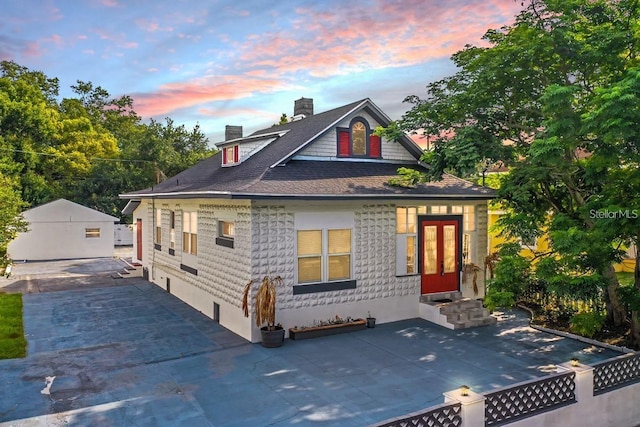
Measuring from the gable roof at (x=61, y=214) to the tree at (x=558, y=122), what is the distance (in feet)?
73.0

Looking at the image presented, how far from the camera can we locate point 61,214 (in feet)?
90.2

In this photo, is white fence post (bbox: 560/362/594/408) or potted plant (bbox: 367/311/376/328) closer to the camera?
white fence post (bbox: 560/362/594/408)

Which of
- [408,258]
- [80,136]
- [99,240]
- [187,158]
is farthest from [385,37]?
[80,136]

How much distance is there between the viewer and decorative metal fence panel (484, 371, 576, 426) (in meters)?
6.09

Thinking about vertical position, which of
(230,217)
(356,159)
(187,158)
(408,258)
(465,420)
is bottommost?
(465,420)

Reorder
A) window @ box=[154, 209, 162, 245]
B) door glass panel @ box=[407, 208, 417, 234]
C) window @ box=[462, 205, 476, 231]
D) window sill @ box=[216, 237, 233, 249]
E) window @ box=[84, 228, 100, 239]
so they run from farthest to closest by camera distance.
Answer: window @ box=[84, 228, 100, 239], window @ box=[154, 209, 162, 245], window @ box=[462, 205, 476, 231], door glass panel @ box=[407, 208, 417, 234], window sill @ box=[216, 237, 233, 249]

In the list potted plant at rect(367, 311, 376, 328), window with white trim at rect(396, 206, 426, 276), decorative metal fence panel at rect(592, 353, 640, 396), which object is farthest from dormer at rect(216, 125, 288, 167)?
decorative metal fence panel at rect(592, 353, 640, 396)

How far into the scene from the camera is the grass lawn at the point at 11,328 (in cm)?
1014

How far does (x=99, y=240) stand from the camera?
2844 cm

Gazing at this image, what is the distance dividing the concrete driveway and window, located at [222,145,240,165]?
18.8ft

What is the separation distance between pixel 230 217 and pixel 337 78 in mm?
8699

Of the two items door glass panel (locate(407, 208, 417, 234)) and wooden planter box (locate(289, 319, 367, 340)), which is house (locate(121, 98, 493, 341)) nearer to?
door glass panel (locate(407, 208, 417, 234))

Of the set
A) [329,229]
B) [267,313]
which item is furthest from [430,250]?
[267,313]

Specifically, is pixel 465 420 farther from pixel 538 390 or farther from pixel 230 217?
pixel 230 217
